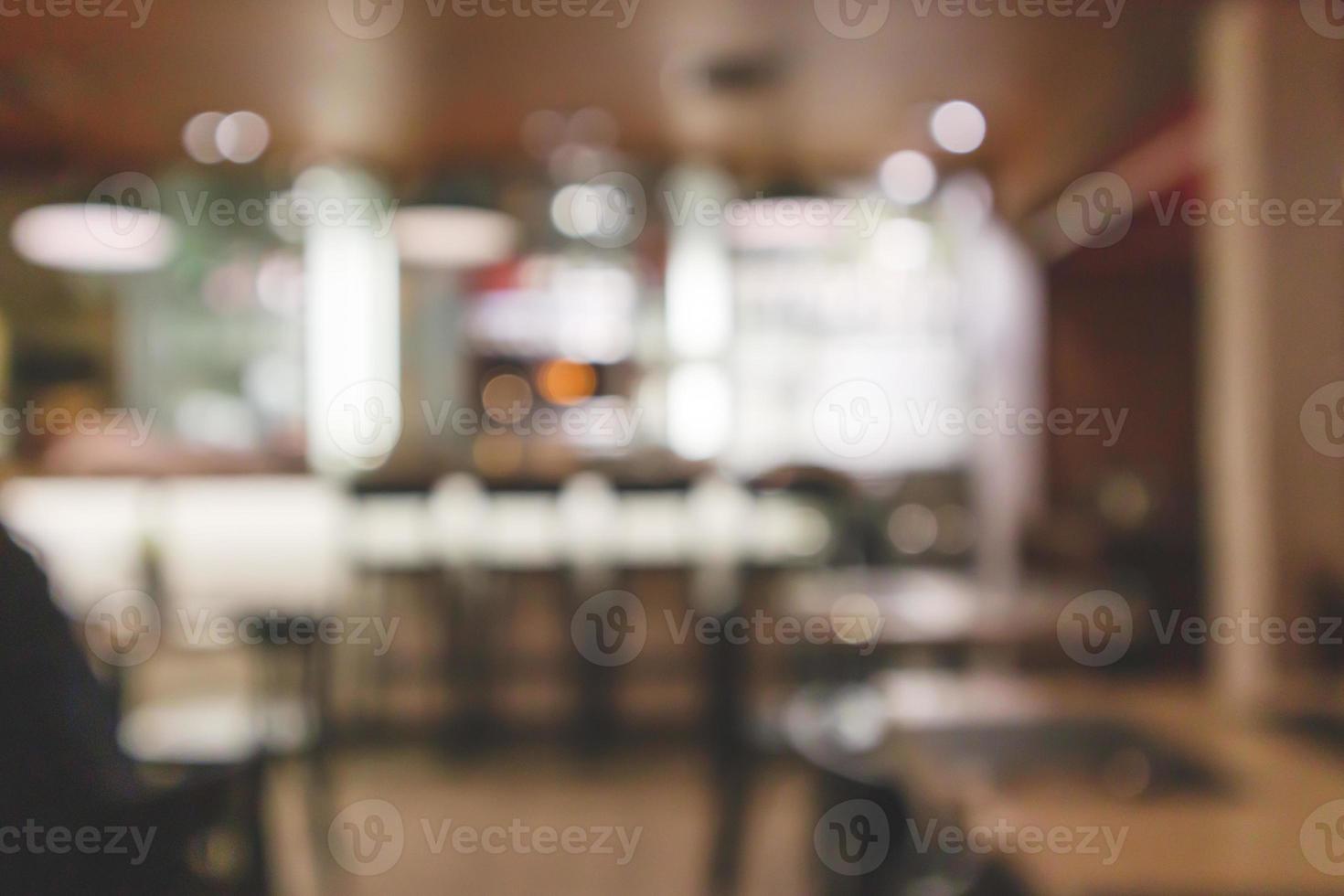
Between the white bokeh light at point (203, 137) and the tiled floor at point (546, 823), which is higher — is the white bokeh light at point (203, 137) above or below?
above

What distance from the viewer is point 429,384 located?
6215 millimetres

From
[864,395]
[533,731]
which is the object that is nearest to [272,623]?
[533,731]

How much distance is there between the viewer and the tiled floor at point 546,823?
342 centimetres

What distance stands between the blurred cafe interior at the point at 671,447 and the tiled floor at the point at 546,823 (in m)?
0.03

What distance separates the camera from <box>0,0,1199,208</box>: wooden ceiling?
3.74 metres

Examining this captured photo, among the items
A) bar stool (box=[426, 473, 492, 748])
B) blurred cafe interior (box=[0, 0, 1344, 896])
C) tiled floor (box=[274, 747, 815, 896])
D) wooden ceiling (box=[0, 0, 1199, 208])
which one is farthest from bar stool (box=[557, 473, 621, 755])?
wooden ceiling (box=[0, 0, 1199, 208])

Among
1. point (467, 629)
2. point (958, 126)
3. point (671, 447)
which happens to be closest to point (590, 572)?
point (467, 629)

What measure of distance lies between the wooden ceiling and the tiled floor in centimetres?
295

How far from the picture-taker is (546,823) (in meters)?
3.98

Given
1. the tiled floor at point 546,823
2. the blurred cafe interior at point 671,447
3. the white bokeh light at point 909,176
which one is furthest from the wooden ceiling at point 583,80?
the tiled floor at point 546,823

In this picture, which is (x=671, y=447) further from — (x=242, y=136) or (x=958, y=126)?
(x=242, y=136)

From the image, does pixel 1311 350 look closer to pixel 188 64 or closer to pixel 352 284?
pixel 188 64

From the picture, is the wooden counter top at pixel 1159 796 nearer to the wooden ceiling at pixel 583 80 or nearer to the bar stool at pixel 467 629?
the wooden ceiling at pixel 583 80

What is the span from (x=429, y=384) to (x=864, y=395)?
112 inches
